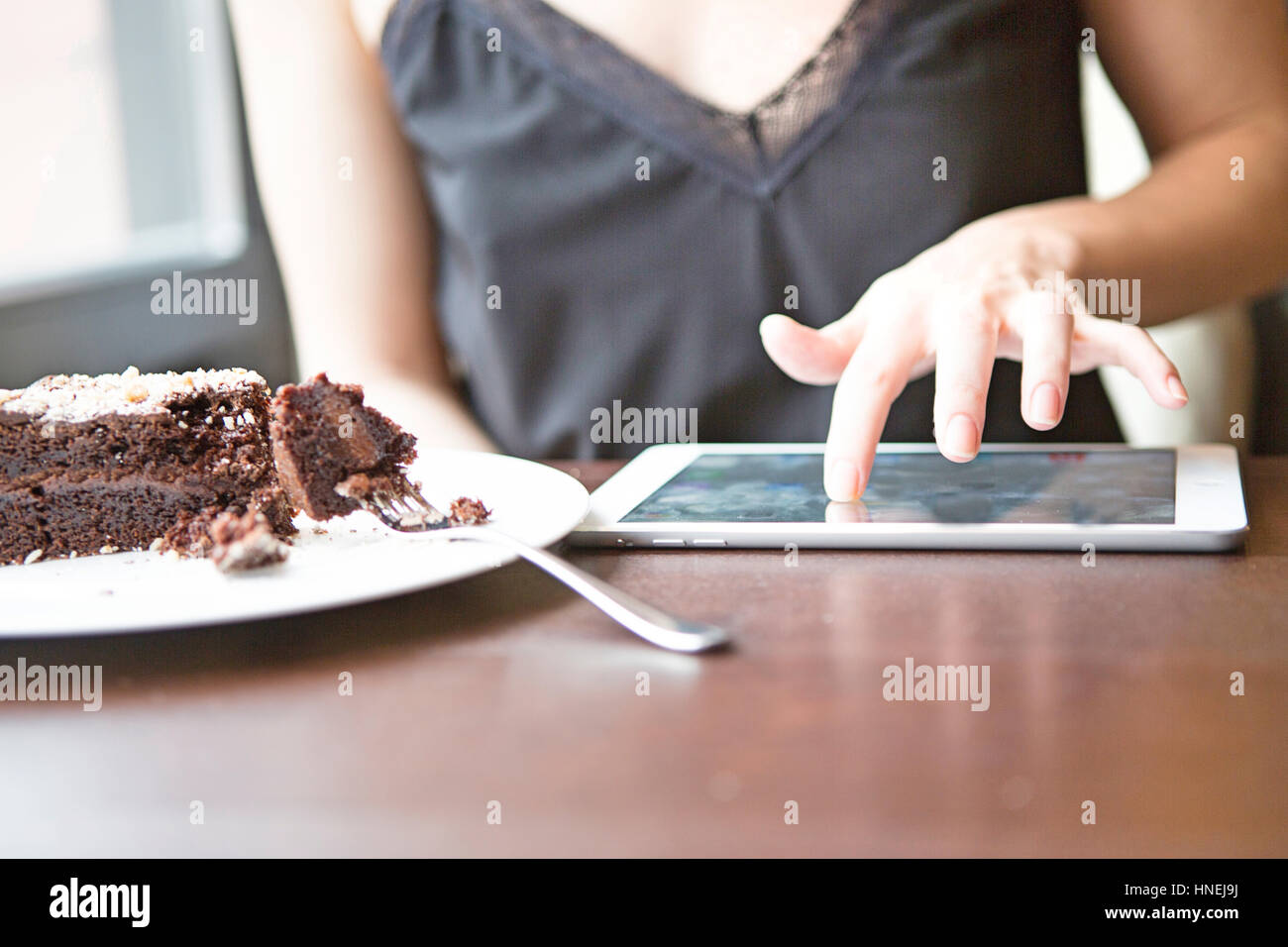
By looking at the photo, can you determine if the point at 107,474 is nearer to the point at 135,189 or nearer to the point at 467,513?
the point at 467,513

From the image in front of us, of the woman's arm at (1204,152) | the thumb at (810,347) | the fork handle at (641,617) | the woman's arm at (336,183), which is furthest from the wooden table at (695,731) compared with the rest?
the woman's arm at (336,183)

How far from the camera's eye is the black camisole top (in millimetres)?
1146

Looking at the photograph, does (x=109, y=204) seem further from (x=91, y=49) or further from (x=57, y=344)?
(x=57, y=344)

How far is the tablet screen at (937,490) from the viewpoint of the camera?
64 centimetres

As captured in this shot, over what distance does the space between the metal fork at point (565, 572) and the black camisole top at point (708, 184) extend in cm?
63

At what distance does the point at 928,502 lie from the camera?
0.68 m

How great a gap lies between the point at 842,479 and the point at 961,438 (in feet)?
0.24

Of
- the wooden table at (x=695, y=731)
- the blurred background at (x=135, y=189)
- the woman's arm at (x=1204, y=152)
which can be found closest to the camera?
the wooden table at (x=695, y=731)

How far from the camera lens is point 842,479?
662 mm

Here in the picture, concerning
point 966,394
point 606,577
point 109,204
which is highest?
point 109,204

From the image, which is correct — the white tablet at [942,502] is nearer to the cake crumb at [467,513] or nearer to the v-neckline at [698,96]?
the cake crumb at [467,513]

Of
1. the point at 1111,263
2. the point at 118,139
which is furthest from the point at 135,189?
the point at 1111,263

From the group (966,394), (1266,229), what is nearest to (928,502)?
(966,394)
